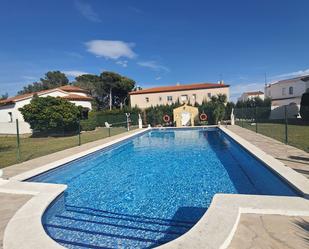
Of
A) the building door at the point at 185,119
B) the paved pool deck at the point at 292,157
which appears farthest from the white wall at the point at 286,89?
the paved pool deck at the point at 292,157

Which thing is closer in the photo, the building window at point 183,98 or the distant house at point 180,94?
the distant house at point 180,94

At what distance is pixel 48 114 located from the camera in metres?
19.9

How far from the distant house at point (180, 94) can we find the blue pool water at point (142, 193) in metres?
28.0

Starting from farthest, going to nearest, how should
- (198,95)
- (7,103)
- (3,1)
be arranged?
(198,95) → (7,103) → (3,1)

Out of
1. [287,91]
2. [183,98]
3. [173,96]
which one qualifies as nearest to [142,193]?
[183,98]

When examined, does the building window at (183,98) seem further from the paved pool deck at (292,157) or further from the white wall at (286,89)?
the paved pool deck at (292,157)

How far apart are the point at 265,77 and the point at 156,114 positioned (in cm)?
3943

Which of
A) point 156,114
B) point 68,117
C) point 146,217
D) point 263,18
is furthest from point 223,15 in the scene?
point 146,217

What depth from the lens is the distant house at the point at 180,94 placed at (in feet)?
123

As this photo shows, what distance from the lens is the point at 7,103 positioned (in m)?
26.2

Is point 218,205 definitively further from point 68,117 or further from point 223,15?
point 68,117

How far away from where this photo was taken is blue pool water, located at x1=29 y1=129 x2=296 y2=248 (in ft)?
13.8

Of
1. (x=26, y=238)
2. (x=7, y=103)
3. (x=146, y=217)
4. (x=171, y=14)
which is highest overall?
(x=171, y=14)

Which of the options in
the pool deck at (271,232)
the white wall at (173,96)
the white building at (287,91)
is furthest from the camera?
A: the white building at (287,91)
